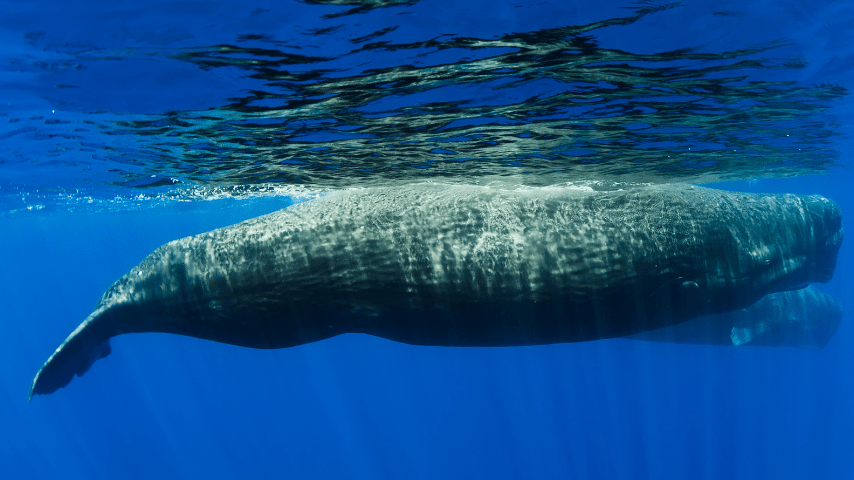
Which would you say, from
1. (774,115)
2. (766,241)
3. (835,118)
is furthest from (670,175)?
(766,241)

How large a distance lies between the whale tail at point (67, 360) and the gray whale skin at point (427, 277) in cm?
2

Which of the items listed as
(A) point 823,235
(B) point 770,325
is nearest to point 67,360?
(A) point 823,235

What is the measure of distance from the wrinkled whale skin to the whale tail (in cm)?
1028

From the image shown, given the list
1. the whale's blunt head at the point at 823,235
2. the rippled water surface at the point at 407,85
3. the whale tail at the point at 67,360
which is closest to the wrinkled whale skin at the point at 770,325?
the whale's blunt head at the point at 823,235

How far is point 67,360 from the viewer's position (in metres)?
6.65

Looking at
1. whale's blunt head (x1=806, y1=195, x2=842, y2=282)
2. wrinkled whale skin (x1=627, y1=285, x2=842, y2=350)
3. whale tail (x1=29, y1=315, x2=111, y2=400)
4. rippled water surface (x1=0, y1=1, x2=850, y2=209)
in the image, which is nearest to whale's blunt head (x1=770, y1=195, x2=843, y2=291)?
whale's blunt head (x1=806, y1=195, x2=842, y2=282)

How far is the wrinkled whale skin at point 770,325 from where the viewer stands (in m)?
11.4

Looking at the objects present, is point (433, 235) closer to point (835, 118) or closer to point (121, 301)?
point (121, 301)

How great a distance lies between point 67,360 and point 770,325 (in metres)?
15.0

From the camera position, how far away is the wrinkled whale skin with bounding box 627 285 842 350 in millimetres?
11383

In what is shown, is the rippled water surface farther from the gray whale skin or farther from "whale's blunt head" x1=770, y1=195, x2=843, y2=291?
"whale's blunt head" x1=770, y1=195, x2=843, y2=291

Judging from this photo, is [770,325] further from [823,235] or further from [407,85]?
[407,85]

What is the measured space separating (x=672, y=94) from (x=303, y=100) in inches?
231

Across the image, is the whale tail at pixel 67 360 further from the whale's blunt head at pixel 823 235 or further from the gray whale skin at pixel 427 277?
the whale's blunt head at pixel 823 235
